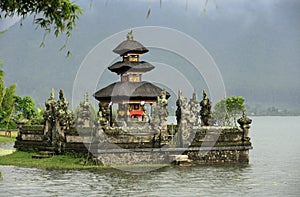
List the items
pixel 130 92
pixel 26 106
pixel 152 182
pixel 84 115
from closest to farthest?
pixel 152 182 < pixel 130 92 < pixel 84 115 < pixel 26 106

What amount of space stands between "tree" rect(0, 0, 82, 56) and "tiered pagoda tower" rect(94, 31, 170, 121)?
35943 mm

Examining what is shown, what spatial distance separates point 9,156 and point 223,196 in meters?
20.6

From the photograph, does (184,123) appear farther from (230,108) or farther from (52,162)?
(230,108)

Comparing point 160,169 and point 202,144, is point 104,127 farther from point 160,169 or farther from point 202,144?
point 202,144

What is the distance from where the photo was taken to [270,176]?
40.4 metres

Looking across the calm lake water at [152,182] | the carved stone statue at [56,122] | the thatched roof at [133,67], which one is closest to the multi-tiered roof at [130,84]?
the thatched roof at [133,67]

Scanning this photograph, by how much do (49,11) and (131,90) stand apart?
3693cm

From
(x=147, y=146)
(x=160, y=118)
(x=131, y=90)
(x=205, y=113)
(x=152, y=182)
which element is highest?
(x=131, y=90)

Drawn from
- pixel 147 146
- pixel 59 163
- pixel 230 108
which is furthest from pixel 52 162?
pixel 230 108

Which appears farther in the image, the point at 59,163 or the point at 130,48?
the point at 130,48

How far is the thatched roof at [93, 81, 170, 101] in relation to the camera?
49062 mm

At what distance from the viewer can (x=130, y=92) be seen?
162 feet

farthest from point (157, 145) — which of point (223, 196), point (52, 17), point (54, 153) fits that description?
point (52, 17)

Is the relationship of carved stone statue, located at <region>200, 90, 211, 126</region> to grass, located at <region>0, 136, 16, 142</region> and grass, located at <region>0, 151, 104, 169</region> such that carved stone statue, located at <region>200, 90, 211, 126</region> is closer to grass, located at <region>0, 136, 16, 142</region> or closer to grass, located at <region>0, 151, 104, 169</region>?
grass, located at <region>0, 151, 104, 169</region>
